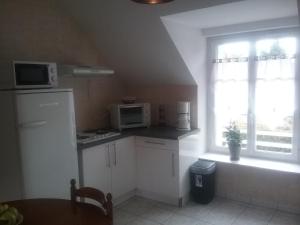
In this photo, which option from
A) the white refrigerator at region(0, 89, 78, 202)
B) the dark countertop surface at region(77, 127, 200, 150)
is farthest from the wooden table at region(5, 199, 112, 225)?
the dark countertop surface at region(77, 127, 200, 150)

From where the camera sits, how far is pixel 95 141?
2953 millimetres

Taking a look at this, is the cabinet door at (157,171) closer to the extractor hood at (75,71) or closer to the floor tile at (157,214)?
the floor tile at (157,214)

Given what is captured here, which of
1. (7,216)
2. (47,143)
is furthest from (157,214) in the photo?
(7,216)

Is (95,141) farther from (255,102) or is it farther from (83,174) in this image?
(255,102)

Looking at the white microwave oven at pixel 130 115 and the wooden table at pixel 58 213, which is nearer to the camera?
the wooden table at pixel 58 213

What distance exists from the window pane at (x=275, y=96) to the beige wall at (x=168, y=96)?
78 centimetres

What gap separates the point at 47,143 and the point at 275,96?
8.41 feet

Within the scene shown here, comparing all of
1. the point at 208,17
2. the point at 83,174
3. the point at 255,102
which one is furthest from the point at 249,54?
the point at 83,174

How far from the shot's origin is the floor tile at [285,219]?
2822mm

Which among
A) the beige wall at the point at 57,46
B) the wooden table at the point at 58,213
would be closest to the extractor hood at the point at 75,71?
the beige wall at the point at 57,46

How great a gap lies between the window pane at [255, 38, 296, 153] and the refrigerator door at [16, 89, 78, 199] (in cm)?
222

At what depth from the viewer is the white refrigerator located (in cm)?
219

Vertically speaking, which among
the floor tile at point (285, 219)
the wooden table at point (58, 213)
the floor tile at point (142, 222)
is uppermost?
the wooden table at point (58, 213)

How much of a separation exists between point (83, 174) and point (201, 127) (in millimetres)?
1681
